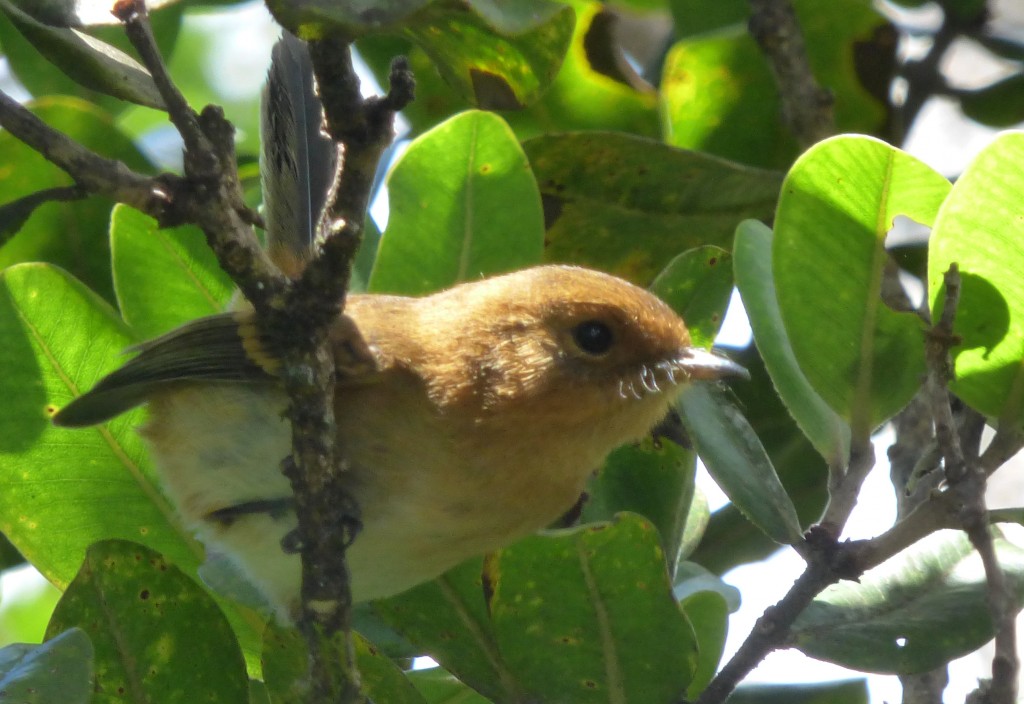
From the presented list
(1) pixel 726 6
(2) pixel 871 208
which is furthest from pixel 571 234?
(2) pixel 871 208

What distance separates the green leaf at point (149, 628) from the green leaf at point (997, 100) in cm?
263

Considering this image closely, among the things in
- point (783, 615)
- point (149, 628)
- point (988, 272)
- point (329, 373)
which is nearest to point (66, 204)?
point (149, 628)

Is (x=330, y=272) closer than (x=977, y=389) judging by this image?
Yes

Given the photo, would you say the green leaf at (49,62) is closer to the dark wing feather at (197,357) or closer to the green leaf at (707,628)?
the dark wing feather at (197,357)

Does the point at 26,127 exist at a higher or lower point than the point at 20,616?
lower

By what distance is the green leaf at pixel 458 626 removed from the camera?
7.72 ft

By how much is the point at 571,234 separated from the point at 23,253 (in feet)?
4.67

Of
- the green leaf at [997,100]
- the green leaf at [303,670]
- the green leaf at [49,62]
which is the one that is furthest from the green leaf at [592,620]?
the green leaf at [997,100]

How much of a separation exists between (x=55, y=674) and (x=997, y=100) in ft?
9.96

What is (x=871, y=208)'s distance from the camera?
228 centimetres

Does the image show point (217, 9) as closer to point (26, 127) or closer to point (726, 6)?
point (726, 6)

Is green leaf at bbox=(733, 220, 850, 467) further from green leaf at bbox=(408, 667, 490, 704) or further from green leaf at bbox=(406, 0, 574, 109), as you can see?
green leaf at bbox=(408, 667, 490, 704)

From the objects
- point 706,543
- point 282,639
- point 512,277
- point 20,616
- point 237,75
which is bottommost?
point 282,639

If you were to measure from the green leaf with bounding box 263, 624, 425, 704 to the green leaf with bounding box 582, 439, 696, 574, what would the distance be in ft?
2.03
